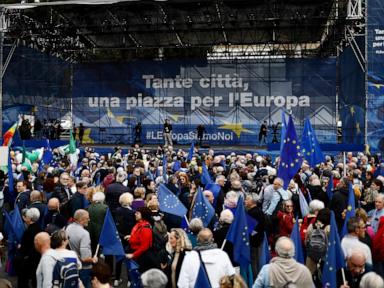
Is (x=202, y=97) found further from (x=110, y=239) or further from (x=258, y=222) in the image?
(x=110, y=239)

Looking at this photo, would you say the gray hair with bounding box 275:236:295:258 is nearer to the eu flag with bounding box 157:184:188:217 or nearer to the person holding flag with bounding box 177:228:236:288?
the person holding flag with bounding box 177:228:236:288

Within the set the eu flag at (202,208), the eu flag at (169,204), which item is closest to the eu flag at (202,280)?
the eu flag at (169,204)

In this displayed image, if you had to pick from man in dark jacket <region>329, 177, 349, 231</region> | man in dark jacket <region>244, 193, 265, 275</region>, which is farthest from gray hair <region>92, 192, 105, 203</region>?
man in dark jacket <region>329, 177, 349, 231</region>

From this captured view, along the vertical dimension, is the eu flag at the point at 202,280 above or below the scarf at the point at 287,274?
below

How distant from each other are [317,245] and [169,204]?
2.18m

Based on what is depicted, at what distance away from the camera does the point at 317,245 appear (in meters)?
5.79

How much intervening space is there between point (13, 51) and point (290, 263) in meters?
25.5

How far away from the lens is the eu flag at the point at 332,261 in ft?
17.4

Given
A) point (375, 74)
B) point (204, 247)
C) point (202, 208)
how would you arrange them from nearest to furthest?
point (204, 247), point (202, 208), point (375, 74)

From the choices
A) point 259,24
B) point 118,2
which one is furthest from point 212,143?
point 118,2

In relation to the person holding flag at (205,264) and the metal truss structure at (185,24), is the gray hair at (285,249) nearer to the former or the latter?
the person holding flag at (205,264)

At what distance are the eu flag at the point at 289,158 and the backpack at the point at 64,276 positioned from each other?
4300 millimetres

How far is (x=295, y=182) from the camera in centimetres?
939

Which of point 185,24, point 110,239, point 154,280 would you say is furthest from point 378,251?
point 185,24
